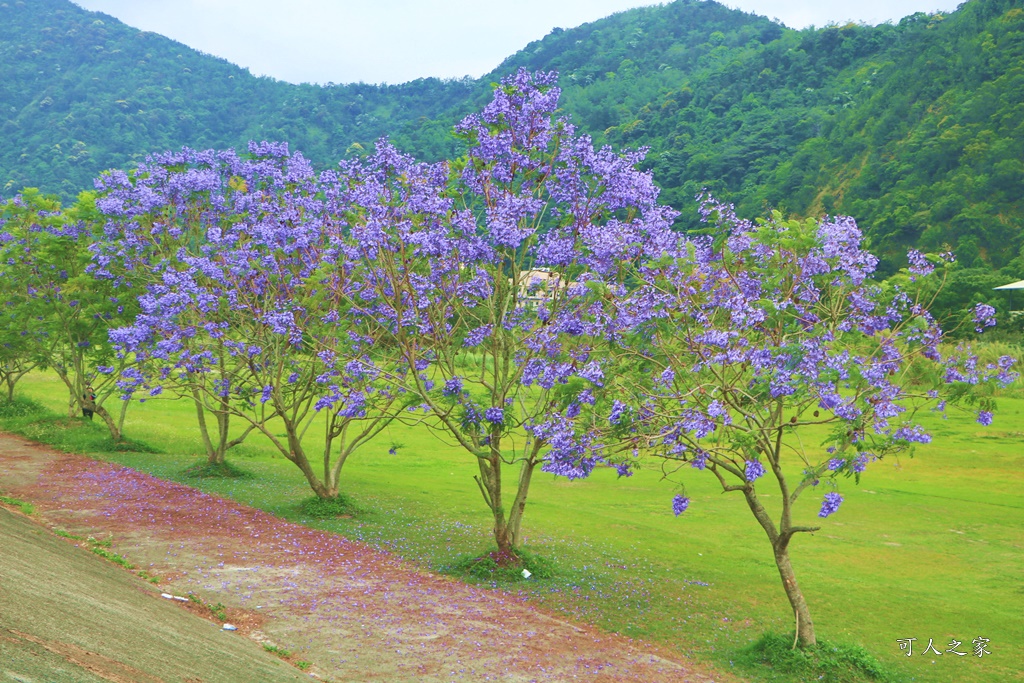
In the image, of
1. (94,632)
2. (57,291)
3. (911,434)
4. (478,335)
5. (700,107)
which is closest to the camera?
(94,632)

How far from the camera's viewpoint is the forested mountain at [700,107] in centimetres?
5678

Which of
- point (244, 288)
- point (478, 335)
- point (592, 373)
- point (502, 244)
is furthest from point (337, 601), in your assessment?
point (244, 288)

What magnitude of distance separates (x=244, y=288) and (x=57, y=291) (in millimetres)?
8440

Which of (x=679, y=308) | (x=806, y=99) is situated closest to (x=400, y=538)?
(x=679, y=308)

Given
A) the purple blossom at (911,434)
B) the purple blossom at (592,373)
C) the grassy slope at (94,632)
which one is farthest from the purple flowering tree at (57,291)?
the purple blossom at (911,434)

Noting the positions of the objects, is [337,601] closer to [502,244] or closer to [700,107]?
[502,244]

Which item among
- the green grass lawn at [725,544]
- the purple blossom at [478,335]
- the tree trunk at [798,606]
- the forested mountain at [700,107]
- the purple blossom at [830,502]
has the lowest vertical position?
the green grass lawn at [725,544]

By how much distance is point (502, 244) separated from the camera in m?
11.8

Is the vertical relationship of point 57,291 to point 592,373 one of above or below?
above

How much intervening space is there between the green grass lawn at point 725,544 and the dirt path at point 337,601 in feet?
2.67

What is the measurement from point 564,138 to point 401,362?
4.36 metres

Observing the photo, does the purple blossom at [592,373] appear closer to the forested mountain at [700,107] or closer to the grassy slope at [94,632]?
the grassy slope at [94,632]

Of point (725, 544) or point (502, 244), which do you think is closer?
point (502, 244)

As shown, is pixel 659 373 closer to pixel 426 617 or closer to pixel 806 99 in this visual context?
pixel 426 617
